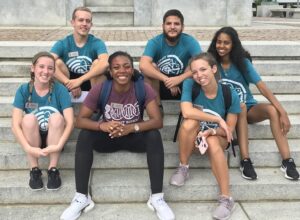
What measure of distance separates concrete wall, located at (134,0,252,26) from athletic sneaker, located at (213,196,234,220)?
25.4 ft

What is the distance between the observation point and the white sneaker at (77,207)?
316 centimetres

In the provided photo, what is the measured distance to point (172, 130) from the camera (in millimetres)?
4082

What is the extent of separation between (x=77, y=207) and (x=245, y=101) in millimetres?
1888

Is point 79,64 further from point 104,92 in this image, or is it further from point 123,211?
point 123,211

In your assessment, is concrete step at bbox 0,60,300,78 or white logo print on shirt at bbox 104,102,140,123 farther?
concrete step at bbox 0,60,300,78

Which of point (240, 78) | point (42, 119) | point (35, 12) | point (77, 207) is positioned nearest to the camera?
point (77, 207)

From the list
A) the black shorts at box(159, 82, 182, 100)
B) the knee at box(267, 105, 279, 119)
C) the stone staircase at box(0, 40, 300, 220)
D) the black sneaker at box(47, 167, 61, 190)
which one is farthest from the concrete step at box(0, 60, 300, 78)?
the black sneaker at box(47, 167, 61, 190)

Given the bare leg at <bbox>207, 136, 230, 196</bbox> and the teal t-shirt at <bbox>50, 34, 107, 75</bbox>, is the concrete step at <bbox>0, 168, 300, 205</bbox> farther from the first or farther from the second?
the teal t-shirt at <bbox>50, 34, 107, 75</bbox>

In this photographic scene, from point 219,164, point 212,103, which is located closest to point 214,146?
point 219,164

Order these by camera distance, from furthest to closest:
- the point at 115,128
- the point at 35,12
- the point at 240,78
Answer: the point at 35,12
the point at 240,78
the point at 115,128

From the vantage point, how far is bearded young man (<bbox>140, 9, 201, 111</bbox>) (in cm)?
401

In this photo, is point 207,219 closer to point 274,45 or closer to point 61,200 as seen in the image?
point 61,200

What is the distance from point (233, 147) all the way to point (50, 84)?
1.75m

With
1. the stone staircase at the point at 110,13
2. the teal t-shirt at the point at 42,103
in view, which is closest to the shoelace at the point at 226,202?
the teal t-shirt at the point at 42,103
